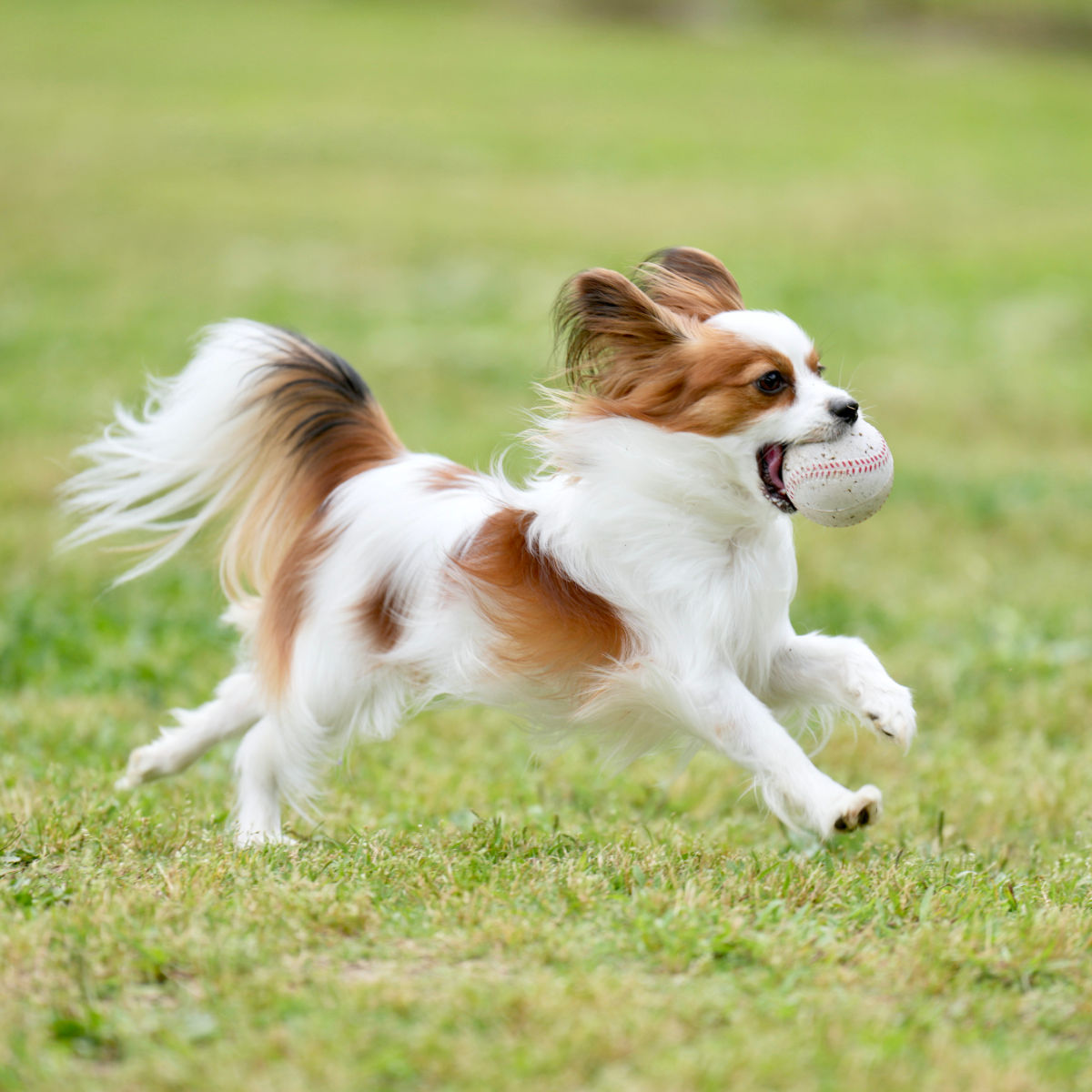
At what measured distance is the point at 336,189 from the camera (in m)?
22.5

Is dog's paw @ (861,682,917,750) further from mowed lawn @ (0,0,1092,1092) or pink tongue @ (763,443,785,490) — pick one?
pink tongue @ (763,443,785,490)

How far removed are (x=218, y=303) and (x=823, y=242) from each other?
7.79 metres

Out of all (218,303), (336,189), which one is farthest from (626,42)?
(218,303)

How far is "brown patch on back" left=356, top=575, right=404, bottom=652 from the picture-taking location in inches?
180

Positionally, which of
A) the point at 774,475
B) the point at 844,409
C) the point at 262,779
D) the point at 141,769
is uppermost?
the point at 844,409

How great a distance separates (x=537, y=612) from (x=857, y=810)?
1.08m

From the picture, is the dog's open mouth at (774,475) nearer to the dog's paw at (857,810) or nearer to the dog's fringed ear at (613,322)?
the dog's fringed ear at (613,322)

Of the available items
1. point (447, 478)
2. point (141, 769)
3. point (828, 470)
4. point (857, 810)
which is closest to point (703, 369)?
point (828, 470)

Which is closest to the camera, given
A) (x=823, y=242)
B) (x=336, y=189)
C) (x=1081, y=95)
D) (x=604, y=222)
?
(x=823, y=242)

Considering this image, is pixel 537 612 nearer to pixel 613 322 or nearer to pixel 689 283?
pixel 613 322

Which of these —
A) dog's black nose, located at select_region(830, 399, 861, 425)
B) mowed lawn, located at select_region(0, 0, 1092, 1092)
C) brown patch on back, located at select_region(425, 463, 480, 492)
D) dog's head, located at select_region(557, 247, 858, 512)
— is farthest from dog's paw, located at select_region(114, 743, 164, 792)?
dog's black nose, located at select_region(830, 399, 861, 425)

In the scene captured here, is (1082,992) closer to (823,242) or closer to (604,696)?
(604,696)

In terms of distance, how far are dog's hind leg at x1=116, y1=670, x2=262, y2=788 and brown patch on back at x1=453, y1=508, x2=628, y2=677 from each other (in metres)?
1.11

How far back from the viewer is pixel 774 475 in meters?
4.07
